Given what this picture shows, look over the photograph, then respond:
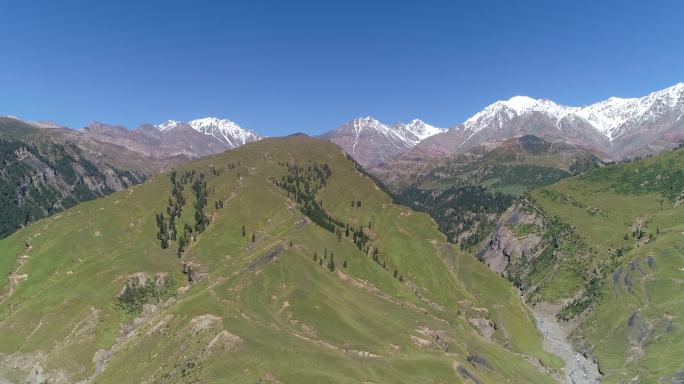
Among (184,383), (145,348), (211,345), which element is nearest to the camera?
(184,383)

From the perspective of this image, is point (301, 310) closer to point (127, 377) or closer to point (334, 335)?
point (334, 335)

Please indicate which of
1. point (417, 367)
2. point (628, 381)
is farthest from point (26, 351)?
point (628, 381)

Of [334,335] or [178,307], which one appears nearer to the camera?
[334,335]

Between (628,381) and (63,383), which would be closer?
(63,383)

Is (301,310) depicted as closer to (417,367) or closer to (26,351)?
(417,367)

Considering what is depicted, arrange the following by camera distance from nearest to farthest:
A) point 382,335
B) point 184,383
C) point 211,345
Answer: point 184,383, point 211,345, point 382,335

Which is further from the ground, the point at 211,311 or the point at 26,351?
the point at 211,311

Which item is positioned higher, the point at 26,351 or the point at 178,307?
the point at 178,307

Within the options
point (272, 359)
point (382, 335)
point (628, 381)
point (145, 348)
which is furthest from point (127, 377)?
point (628, 381)

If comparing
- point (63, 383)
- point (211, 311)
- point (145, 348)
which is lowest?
point (63, 383)
